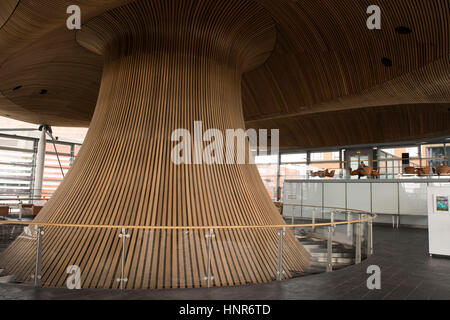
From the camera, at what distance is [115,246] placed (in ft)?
15.8

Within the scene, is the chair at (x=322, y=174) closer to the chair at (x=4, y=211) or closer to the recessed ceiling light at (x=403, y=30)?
the recessed ceiling light at (x=403, y=30)

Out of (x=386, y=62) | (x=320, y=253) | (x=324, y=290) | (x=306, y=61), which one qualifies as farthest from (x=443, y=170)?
(x=324, y=290)

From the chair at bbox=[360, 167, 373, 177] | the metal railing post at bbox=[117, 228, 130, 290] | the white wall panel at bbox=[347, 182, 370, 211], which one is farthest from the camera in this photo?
the white wall panel at bbox=[347, 182, 370, 211]

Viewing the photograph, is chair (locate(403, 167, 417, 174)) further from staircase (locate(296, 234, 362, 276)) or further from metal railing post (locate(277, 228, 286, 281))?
metal railing post (locate(277, 228, 286, 281))

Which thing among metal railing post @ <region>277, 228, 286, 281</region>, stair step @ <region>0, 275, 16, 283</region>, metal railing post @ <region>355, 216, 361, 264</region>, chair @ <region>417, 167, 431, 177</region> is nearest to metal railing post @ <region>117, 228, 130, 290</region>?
stair step @ <region>0, 275, 16, 283</region>

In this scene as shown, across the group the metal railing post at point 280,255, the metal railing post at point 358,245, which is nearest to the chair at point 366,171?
the metal railing post at point 358,245

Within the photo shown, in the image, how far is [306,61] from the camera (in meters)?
8.62

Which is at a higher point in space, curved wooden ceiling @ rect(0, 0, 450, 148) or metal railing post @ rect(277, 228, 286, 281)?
curved wooden ceiling @ rect(0, 0, 450, 148)

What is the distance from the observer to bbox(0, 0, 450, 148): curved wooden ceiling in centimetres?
588

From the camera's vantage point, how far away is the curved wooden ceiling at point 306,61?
5.88 metres

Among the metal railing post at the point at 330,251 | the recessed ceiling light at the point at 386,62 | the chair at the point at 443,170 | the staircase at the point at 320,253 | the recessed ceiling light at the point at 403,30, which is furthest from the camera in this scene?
the chair at the point at 443,170

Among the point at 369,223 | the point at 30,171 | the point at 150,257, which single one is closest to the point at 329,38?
the point at 369,223

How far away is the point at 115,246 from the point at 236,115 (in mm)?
3860
